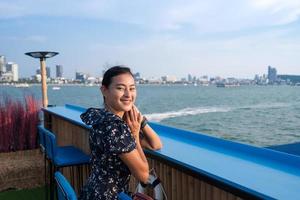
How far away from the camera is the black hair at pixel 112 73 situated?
65.9 inches

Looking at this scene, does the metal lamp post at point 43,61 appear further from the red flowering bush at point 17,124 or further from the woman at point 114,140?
the woman at point 114,140

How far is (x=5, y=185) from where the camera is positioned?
4730 millimetres

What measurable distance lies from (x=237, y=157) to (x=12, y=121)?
4.55 metres

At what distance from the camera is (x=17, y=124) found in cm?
568

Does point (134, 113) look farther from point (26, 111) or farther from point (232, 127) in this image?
point (232, 127)

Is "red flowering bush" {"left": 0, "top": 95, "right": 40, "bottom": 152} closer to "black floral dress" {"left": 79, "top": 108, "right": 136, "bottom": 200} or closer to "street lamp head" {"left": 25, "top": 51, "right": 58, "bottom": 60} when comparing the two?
"street lamp head" {"left": 25, "top": 51, "right": 58, "bottom": 60}

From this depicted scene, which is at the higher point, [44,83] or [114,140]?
[44,83]

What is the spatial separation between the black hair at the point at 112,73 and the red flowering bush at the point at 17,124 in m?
4.37

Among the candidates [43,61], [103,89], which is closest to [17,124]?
[43,61]

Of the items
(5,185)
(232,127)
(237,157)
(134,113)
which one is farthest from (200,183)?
(232,127)

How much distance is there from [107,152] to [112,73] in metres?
0.38

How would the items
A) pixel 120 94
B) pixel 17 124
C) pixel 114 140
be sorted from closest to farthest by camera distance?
pixel 114 140 < pixel 120 94 < pixel 17 124

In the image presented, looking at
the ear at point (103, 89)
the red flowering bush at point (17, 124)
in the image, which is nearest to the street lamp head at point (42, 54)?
the red flowering bush at point (17, 124)

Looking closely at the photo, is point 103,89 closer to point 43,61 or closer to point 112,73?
point 112,73
